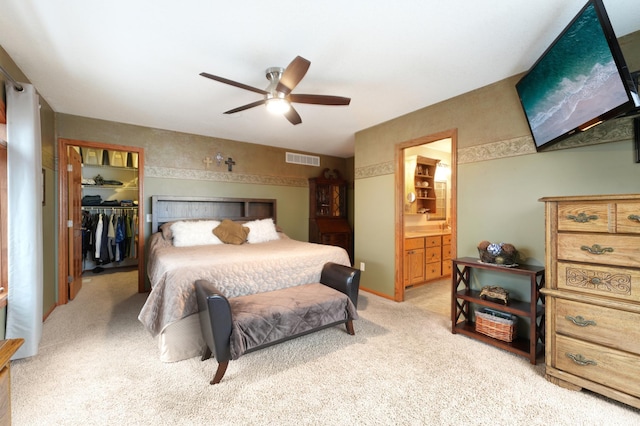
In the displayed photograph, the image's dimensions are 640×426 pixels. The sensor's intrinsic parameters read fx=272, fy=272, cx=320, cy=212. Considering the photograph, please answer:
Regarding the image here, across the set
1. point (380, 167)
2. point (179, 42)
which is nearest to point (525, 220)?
point (380, 167)

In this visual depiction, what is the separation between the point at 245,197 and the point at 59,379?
10.9 ft

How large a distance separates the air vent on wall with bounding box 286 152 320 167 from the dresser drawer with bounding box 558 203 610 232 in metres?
4.29

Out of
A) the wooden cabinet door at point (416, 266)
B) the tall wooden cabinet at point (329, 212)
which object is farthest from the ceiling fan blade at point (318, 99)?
the tall wooden cabinet at point (329, 212)

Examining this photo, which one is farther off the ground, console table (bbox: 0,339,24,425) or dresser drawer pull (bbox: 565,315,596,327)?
console table (bbox: 0,339,24,425)

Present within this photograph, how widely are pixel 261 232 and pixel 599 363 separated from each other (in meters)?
3.62

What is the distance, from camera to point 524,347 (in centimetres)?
229

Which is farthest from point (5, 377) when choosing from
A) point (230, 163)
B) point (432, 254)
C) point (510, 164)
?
point (432, 254)

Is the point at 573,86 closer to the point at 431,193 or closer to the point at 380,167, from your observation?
the point at 380,167

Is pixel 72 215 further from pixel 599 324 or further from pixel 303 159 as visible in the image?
pixel 599 324

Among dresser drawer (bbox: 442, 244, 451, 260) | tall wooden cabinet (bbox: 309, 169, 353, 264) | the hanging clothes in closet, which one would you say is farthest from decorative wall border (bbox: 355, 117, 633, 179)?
the hanging clothes in closet

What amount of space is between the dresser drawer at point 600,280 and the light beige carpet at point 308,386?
2.25ft

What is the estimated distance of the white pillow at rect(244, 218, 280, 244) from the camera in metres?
3.98

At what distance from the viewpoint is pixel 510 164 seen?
2.62 m

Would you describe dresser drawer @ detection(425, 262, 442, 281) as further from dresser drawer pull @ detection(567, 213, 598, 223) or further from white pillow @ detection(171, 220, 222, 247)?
white pillow @ detection(171, 220, 222, 247)
